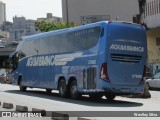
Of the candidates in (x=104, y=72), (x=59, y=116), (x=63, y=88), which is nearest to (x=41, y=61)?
(x=63, y=88)

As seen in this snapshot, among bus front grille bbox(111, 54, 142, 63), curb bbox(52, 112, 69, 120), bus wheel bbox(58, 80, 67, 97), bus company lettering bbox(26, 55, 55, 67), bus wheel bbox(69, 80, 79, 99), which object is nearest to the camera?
curb bbox(52, 112, 69, 120)

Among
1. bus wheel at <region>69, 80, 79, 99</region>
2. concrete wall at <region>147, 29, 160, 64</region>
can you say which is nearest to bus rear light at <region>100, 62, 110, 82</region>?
bus wheel at <region>69, 80, 79, 99</region>

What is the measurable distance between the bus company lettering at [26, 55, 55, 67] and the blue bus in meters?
0.33

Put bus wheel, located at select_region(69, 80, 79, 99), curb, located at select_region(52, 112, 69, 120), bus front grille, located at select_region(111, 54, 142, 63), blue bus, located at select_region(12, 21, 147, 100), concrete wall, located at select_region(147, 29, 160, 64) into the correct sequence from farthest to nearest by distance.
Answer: concrete wall, located at select_region(147, 29, 160, 64) → bus wheel, located at select_region(69, 80, 79, 99) → bus front grille, located at select_region(111, 54, 142, 63) → blue bus, located at select_region(12, 21, 147, 100) → curb, located at select_region(52, 112, 69, 120)

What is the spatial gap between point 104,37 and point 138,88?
9.42 ft

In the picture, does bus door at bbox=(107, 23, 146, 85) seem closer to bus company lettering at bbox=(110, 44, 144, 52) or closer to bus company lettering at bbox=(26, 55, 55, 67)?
bus company lettering at bbox=(110, 44, 144, 52)

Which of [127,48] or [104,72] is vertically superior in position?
[127,48]

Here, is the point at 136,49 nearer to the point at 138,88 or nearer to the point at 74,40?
the point at 138,88

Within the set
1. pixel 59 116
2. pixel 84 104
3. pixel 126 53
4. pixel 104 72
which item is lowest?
pixel 84 104

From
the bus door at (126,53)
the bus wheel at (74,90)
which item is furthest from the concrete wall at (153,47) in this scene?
the bus door at (126,53)

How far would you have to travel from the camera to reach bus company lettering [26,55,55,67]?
992 inches

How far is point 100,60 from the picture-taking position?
784 inches

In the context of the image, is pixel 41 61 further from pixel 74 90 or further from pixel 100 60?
pixel 100 60

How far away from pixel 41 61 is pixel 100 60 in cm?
751
